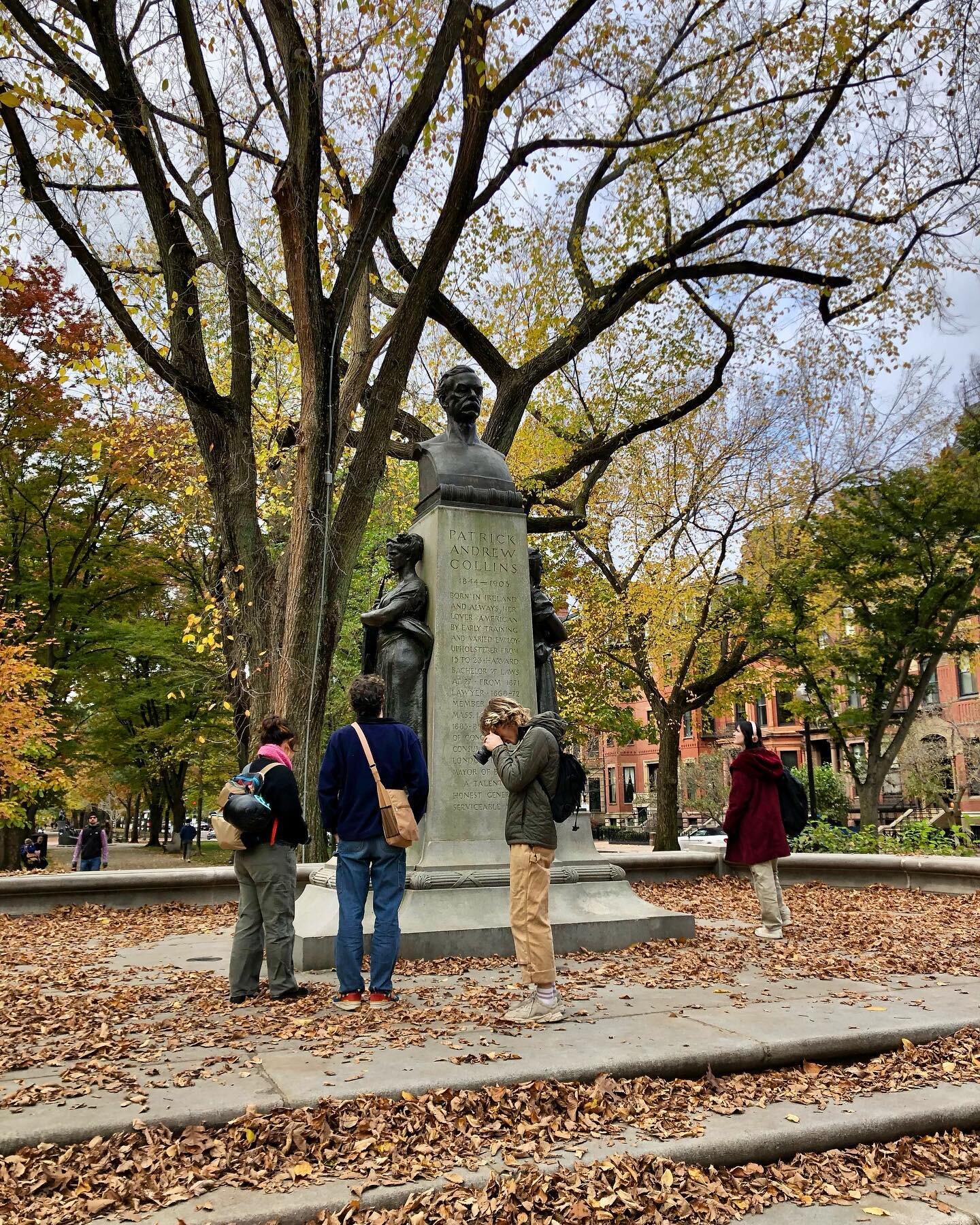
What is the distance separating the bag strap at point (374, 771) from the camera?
5.69 m

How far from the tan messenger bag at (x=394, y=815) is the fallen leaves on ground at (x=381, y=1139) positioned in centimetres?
184

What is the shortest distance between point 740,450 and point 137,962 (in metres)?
17.9

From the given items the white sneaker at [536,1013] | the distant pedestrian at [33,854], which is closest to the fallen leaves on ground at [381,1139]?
the white sneaker at [536,1013]

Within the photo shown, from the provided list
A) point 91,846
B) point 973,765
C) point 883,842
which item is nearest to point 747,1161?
point 883,842

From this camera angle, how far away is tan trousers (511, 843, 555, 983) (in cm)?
518

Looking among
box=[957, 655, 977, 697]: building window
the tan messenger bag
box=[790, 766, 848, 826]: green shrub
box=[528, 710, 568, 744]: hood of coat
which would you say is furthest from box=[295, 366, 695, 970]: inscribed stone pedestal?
box=[957, 655, 977, 697]: building window

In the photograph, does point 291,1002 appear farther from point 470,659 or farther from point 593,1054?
point 470,659

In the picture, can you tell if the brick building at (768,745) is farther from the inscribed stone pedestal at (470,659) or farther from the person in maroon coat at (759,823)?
the inscribed stone pedestal at (470,659)

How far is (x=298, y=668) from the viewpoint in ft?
35.6

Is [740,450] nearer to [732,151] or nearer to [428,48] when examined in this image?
[732,151]

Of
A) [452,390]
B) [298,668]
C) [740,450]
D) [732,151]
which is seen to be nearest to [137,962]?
[298,668]

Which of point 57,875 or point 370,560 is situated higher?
point 370,560

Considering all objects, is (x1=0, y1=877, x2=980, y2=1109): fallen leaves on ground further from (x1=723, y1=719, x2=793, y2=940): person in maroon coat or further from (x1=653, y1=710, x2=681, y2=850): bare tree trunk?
(x1=653, y1=710, x2=681, y2=850): bare tree trunk

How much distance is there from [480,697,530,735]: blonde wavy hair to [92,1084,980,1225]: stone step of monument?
229 cm
